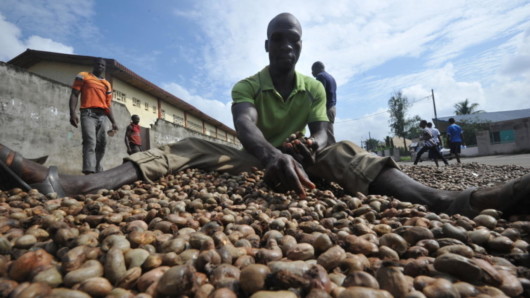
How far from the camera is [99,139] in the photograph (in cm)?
451

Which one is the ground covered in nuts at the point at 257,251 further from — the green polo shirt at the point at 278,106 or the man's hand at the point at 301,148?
the green polo shirt at the point at 278,106

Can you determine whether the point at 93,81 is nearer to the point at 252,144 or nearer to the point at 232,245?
the point at 252,144

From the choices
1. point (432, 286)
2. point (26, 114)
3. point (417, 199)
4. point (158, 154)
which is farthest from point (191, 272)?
point (26, 114)

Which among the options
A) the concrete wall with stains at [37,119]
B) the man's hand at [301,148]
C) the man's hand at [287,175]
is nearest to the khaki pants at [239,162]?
the man's hand at [301,148]

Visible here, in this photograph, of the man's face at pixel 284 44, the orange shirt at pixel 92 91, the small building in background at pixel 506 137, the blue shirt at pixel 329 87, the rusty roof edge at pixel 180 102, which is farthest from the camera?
the small building in background at pixel 506 137

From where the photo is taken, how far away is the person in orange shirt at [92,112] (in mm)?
4203

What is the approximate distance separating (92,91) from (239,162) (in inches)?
121

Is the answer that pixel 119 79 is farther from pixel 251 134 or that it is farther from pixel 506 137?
pixel 506 137

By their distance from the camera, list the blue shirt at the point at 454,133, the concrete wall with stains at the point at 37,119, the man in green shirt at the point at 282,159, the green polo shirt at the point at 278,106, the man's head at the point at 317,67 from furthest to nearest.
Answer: the blue shirt at the point at 454,133
the man's head at the point at 317,67
the concrete wall with stains at the point at 37,119
the green polo shirt at the point at 278,106
the man in green shirt at the point at 282,159

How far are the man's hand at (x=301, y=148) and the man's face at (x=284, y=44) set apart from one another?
0.80 meters

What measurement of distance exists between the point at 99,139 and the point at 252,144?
334 cm

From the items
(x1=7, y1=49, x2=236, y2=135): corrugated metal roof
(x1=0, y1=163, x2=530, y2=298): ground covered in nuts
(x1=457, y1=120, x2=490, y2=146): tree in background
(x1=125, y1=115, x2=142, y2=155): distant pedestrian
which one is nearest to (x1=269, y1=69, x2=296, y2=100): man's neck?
(x1=0, y1=163, x2=530, y2=298): ground covered in nuts

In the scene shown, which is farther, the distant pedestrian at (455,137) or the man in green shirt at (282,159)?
the distant pedestrian at (455,137)

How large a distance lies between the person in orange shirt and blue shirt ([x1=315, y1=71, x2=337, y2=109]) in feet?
11.1
